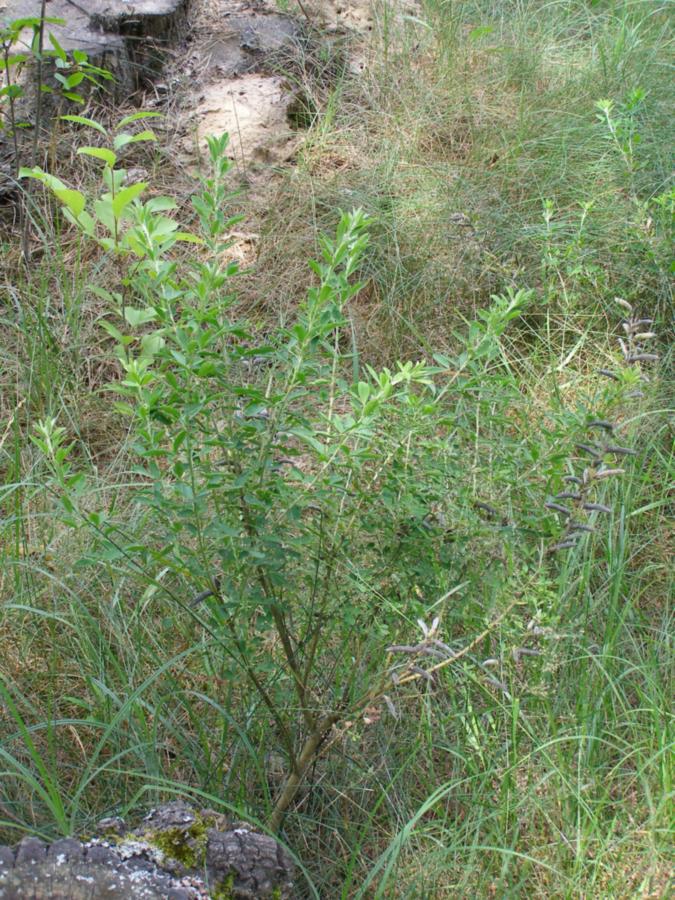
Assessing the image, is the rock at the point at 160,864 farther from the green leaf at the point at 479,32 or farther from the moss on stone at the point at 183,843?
the green leaf at the point at 479,32

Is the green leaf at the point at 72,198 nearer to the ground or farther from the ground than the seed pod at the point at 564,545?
farther from the ground

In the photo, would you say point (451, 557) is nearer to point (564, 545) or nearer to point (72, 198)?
point (564, 545)

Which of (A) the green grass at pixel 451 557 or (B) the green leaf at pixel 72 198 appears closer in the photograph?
(A) the green grass at pixel 451 557

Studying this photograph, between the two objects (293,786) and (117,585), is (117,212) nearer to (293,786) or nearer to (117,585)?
(117,585)

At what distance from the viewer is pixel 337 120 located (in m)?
4.32

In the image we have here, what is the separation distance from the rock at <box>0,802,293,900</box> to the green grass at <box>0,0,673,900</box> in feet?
0.51

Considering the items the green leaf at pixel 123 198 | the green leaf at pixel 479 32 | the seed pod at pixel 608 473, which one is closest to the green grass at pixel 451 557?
the green leaf at pixel 479 32

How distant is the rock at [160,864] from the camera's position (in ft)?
4.61

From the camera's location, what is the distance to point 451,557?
6.55ft

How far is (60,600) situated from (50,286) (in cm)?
158

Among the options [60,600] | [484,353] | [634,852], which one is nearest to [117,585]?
[60,600]

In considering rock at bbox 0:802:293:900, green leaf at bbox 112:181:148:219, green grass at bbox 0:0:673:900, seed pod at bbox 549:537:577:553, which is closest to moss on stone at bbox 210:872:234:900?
rock at bbox 0:802:293:900

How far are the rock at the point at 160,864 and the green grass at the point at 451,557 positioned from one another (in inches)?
6.1

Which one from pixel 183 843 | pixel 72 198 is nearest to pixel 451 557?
pixel 183 843
